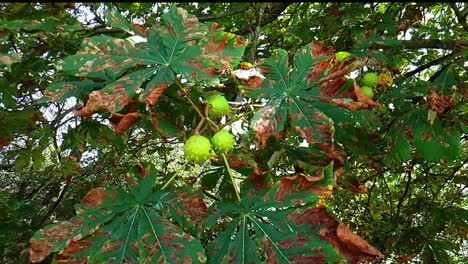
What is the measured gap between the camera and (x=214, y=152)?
59.6 inches

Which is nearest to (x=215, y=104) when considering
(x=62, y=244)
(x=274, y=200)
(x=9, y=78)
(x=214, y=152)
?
(x=214, y=152)

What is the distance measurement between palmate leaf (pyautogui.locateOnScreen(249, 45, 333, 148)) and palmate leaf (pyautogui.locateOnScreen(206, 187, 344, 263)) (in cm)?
21

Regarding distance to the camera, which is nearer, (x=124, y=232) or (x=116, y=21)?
(x=124, y=232)

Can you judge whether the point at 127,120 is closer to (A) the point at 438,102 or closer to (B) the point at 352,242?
(B) the point at 352,242

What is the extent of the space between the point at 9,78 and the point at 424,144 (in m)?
2.20

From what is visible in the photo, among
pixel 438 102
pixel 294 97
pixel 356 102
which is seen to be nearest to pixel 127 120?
pixel 294 97

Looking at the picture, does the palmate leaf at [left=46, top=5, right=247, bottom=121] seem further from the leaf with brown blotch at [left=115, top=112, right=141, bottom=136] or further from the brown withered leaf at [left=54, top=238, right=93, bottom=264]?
the brown withered leaf at [left=54, top=238, right=93, bottom=264]

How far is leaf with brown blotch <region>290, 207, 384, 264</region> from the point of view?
55.8 inches

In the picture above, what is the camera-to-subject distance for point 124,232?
1456 millimetres

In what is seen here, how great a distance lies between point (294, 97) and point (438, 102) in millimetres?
823

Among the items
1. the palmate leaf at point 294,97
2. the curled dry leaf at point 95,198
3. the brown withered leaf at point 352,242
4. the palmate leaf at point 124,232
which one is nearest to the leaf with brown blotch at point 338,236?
the brown withered leaf at point 352,242

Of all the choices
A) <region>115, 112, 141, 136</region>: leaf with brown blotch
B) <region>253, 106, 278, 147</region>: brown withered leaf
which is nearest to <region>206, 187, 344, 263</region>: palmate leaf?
<region>253, 106, 278, 147</region>: brown withered leaf

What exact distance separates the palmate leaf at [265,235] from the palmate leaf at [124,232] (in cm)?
10

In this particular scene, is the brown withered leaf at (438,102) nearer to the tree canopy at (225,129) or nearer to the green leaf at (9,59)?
the tree canopy at (225,129)
